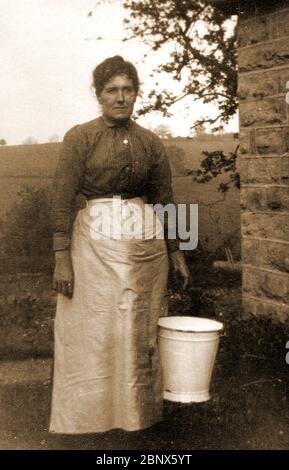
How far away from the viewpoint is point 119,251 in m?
3.80

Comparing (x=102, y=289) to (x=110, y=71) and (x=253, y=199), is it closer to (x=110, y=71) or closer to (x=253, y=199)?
(x=110, y=71)

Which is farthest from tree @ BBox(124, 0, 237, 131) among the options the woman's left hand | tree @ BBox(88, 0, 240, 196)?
the woman's left hand

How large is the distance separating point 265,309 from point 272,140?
1275 millimetres

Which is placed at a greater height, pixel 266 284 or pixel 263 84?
pixel 263 84

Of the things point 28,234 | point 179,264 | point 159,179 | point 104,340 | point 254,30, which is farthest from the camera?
point 28,234

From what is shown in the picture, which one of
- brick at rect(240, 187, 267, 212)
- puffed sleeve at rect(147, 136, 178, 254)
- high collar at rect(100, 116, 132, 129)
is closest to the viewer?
high collar at rect(100, 116, 132, 129)

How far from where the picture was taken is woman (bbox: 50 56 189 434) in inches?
149

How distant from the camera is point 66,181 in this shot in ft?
12.4

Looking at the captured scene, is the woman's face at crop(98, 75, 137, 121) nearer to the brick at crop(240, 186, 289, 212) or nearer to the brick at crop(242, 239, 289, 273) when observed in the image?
the brick at crop(240, 186, 289, 212)

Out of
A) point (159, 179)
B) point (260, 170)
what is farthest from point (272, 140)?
point (159, 179)

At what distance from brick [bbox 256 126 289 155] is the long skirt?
5.05 ft
